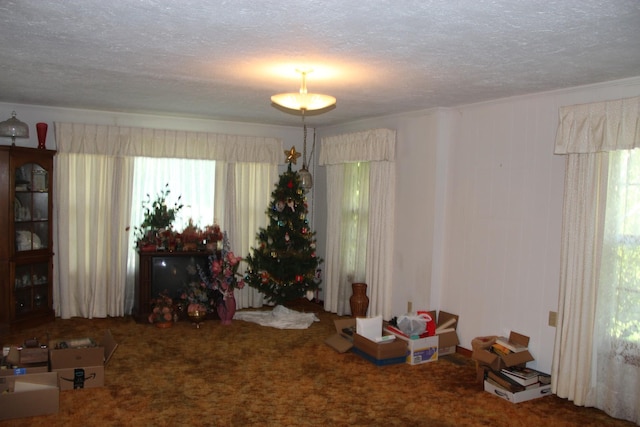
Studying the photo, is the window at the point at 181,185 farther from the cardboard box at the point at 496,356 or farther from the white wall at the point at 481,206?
the cardboard box at the point at 496,356

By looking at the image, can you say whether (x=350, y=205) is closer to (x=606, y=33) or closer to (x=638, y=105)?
(x=638, y=105)

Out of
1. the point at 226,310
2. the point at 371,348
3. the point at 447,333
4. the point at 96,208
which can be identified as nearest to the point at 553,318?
the point at 447,333

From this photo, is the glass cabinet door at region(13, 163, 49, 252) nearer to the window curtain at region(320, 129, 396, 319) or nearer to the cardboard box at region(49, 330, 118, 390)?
the cardboard box at region(49, 330, 118, 390)

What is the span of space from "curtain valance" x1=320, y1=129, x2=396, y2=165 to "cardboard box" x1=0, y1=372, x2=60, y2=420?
3.78 m

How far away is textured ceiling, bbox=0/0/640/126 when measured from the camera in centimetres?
245

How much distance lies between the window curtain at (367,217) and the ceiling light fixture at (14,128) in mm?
3353

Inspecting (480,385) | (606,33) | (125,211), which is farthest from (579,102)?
(125,211)

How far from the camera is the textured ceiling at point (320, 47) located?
96.5 inches

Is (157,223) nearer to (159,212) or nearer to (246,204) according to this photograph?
(159,212)

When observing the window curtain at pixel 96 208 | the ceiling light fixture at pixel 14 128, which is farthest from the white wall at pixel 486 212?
the ceiling light fixture at pixel 14 128

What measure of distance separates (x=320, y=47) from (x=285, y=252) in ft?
11.7

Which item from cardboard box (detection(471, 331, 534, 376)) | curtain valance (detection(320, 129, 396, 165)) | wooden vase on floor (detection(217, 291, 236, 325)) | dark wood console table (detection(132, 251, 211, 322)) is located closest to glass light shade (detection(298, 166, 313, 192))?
curtain valance (detection(320, 129, 396, 165))

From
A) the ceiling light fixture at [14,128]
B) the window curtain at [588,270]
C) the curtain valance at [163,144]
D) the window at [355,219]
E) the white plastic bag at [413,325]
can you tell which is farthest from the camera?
the window at [355,219]

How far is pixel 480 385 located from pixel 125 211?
4.30m
